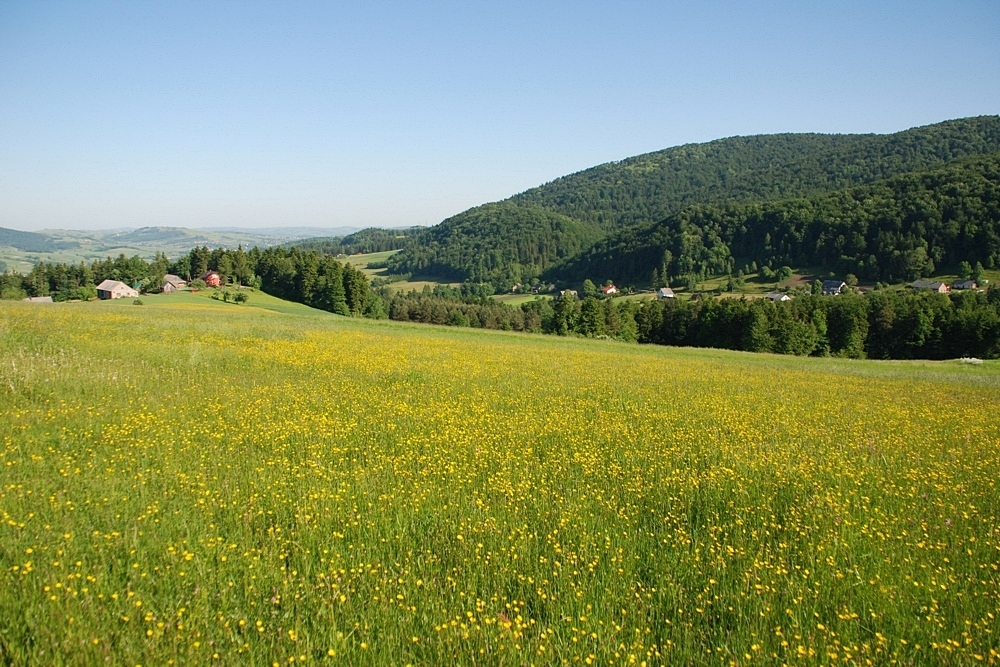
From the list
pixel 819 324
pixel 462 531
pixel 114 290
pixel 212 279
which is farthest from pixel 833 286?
pixel 114 290

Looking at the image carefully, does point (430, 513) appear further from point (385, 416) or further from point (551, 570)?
point (385, 416)

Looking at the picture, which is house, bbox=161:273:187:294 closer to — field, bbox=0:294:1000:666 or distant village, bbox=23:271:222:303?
distant village, bbox=23:271:222:303

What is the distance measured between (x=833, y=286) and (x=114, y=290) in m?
133

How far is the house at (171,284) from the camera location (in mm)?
75938

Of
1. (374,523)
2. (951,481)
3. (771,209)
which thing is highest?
(771,209)

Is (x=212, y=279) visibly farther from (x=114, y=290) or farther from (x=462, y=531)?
(x=462, y=531)

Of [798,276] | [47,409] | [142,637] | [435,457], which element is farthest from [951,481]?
[798,276]

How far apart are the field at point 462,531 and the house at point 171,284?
76018 mm

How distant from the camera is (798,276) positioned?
12231cm

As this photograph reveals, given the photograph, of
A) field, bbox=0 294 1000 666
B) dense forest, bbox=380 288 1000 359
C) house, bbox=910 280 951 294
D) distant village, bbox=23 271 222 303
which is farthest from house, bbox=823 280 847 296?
distant village, bbox=23 271 222 303

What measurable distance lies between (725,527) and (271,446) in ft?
21.5

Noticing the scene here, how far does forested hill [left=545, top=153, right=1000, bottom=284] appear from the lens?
4131 inches

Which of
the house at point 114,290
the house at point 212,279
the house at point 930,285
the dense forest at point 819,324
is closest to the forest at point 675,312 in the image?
the dense forest at point 819,324

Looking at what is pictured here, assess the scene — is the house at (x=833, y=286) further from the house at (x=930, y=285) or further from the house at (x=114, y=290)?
the house at (x=114, y=290)
